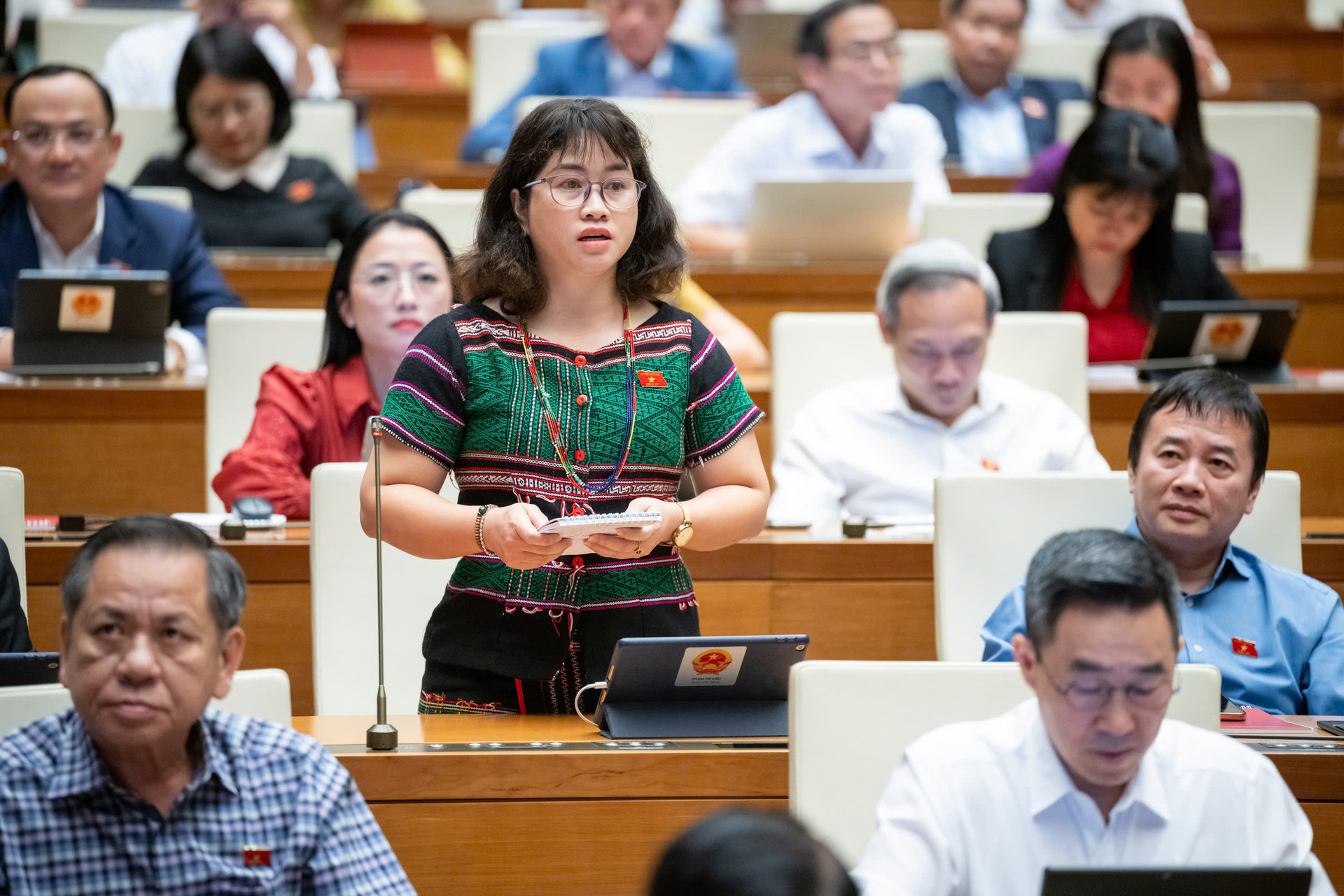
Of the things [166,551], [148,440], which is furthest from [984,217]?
[166,551]

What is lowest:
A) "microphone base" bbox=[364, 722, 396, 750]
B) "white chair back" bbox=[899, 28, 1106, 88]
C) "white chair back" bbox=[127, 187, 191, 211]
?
"microphone base" bbox=[364, 722, 396, 750]

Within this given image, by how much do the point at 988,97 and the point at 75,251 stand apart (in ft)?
9.37

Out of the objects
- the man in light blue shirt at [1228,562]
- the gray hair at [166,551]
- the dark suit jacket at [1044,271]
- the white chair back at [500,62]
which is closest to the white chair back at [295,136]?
the white chair back at [500,62]

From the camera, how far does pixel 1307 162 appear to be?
491 centimetres

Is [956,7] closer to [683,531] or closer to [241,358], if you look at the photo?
[241,358]

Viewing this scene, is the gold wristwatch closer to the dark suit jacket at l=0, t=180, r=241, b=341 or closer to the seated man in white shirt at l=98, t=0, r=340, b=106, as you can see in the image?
the dark suit jacket at l=0, t=180, r=241, b=341

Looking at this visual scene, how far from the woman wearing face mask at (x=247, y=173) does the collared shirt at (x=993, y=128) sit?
1.95 metres

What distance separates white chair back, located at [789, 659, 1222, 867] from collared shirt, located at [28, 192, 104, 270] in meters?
2.62

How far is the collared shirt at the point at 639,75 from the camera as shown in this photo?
5301 mm

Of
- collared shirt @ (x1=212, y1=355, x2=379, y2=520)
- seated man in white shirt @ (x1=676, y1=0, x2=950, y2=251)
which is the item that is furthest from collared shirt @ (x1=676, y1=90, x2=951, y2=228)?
collared shirt @ (x1=212, y1=355, x2=379, y2=520)

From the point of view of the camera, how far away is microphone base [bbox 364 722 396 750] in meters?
1.88

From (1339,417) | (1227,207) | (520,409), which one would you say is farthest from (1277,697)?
(1227,207)

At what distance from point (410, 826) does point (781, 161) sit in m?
3.14

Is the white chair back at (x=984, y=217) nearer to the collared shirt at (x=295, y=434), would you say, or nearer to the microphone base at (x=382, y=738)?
the collared shirt at (x=295, y=434)
